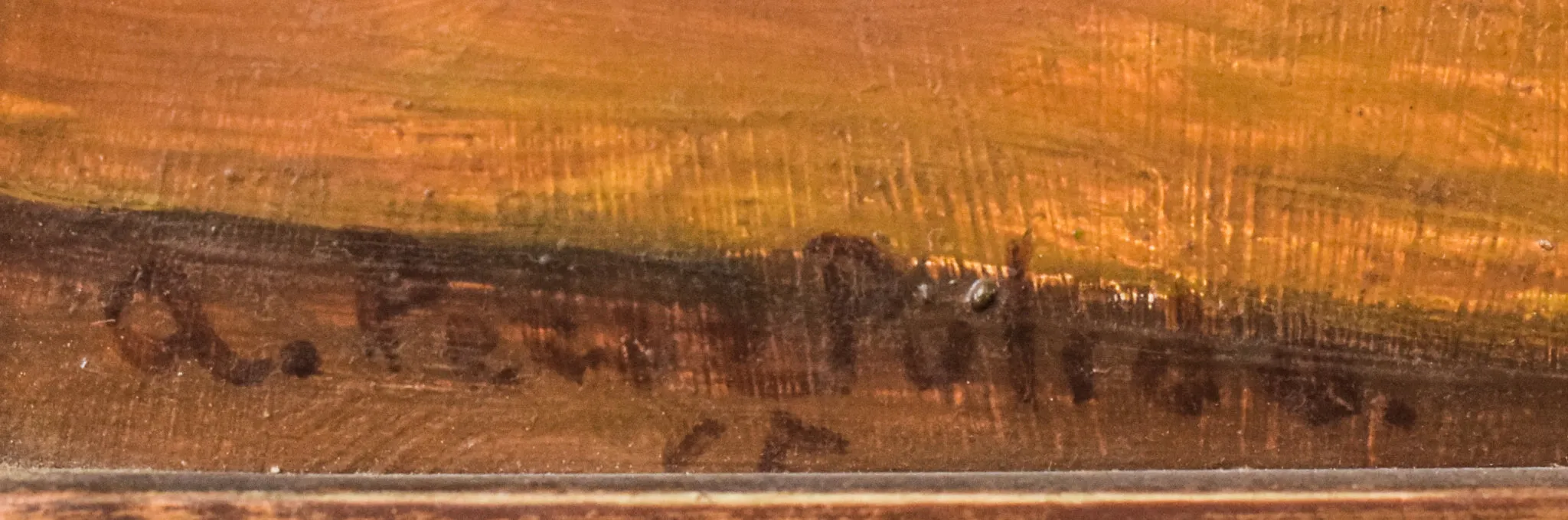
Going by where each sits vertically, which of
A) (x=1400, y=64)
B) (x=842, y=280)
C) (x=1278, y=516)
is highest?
(x=1400, y=64)

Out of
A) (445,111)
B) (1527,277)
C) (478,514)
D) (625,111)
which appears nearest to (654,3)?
(625,111)

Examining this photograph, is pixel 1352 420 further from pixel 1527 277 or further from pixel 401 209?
pixel 401 209

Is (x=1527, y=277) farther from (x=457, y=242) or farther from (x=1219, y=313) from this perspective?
(x=457, y=242)

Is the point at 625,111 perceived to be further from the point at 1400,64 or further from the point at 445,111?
the point at 1400,64

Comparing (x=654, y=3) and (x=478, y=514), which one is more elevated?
(x=654, y=3)

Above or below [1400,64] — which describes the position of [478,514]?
below

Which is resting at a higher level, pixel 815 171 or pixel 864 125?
pixel 864 125

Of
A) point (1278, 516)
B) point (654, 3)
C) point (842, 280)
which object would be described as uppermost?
point (654, 3)

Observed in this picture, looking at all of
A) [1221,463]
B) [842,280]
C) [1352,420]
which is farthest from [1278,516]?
[842,280]

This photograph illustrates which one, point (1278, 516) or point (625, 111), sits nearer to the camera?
point (1278, 516)

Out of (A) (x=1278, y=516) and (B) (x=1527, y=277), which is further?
(B) (x=1527, y=277)
